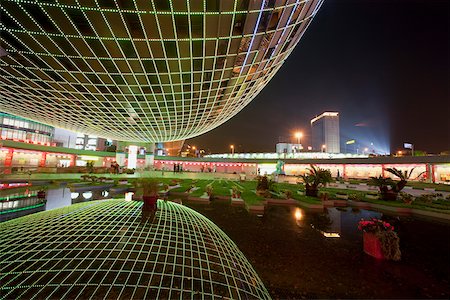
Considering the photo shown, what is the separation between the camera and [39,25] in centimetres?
1295

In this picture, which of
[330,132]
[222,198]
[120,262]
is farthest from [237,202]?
[330,132]

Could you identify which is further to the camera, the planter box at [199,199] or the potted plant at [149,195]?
the planter box at [199,199]

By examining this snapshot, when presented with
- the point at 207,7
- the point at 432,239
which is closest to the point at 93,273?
A: the point at 432,239

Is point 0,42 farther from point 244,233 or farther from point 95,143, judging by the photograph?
point 95,143

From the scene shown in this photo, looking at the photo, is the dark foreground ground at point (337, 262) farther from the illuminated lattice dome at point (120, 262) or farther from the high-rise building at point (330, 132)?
the high-rise building at point (330, 132)

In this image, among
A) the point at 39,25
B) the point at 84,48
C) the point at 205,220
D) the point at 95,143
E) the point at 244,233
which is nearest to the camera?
the point at 244,233

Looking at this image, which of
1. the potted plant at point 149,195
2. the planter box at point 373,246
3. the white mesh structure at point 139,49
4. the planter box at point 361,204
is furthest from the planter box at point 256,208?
the white mesh structure at point 139,49

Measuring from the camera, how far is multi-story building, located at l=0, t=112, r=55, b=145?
60844 millimetres

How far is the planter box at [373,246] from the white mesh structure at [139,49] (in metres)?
15.2

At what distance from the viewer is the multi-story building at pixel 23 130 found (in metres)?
60.8

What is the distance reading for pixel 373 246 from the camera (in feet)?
20.0

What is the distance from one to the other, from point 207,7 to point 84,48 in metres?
10.7

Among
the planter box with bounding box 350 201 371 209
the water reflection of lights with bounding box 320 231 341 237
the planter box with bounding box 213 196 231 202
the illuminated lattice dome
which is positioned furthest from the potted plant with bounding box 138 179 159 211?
the planter box with bounding box 350 201 371 209

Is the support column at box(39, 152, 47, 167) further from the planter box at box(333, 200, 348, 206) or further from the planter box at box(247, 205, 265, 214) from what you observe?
the planter box at box(333, 200, 348, 206)
